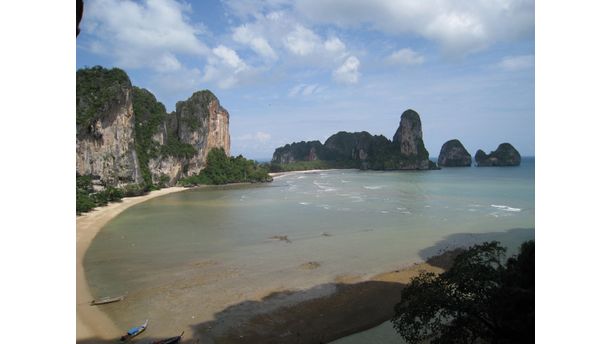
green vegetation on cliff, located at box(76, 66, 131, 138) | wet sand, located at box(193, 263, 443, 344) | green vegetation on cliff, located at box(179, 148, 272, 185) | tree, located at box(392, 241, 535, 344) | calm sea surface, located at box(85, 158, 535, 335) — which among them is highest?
green vegetation on cliff, located at box(76, 66, 131, 138)

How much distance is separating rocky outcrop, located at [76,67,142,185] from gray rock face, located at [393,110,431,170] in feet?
213

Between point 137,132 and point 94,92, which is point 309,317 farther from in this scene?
point 137,132

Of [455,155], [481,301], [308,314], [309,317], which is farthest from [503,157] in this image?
[481,301]

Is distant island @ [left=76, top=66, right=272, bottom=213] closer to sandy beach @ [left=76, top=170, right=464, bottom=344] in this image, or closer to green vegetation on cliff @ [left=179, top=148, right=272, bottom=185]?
green vegetation on cliff @ [left=179, top=148, right=272, bottom=185]

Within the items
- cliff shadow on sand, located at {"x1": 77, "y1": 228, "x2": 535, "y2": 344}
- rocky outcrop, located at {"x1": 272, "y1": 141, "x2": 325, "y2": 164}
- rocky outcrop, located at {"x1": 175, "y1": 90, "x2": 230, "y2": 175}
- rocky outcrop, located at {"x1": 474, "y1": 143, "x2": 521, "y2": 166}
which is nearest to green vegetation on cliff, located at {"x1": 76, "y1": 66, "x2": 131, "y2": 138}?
rocky outcrop, located at {"x1": 175, "y1": 90, "x2": 230, "y2": 175}

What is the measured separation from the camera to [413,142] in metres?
88.1

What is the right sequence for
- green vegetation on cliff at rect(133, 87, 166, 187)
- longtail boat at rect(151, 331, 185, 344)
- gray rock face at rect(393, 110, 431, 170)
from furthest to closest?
gray rock face at rect(393, 110, 431, 170)
green vegetation on cliff at rect(133, 87, 166, 187)
longtail boat at rect(151, 331, 185, 344)

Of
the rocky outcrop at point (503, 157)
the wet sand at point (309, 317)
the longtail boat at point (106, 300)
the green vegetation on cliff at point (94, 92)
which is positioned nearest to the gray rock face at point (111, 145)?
the green vegetation on cliff at point (94, 92)

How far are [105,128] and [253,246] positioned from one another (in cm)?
2690

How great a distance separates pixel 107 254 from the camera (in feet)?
48.0

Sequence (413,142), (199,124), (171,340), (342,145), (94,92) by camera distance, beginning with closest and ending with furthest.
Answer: (171,340)
(94,92)
(199,124)
(413,142)
(342,145)

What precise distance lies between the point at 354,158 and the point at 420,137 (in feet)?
81.8

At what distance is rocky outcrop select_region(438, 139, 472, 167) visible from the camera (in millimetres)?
101500

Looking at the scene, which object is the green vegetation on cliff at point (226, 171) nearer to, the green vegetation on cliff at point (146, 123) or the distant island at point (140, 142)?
the distant island at point (140, 142)
